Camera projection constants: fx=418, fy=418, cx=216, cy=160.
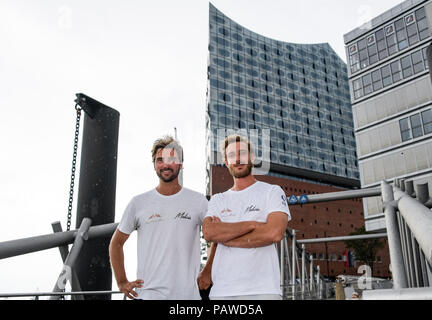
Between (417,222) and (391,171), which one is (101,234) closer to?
(417,222)

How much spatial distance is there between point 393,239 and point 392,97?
4077cm

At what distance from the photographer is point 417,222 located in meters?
2.26

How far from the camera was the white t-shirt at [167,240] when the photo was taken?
2.95 meters

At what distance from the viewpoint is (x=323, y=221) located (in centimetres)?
6875

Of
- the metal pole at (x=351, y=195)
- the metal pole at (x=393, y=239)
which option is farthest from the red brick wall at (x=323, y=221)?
the metal pole at (x=393, y=239)

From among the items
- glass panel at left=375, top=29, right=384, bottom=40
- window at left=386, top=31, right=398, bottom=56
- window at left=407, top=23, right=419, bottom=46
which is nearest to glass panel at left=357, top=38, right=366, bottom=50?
glass panel at left=375, top=29, right=384, bottom=40

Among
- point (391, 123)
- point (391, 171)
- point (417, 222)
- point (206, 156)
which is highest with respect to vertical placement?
point (206, 156)

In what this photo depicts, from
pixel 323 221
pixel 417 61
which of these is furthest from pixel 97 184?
pixel 323 221

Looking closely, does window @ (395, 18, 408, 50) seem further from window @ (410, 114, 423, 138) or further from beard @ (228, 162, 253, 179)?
beard @ (228, 162, 253, 179)

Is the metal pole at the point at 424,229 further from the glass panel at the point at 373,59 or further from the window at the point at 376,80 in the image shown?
the glass panel at the point at 373,59

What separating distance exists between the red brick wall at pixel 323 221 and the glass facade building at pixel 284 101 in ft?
7.49
